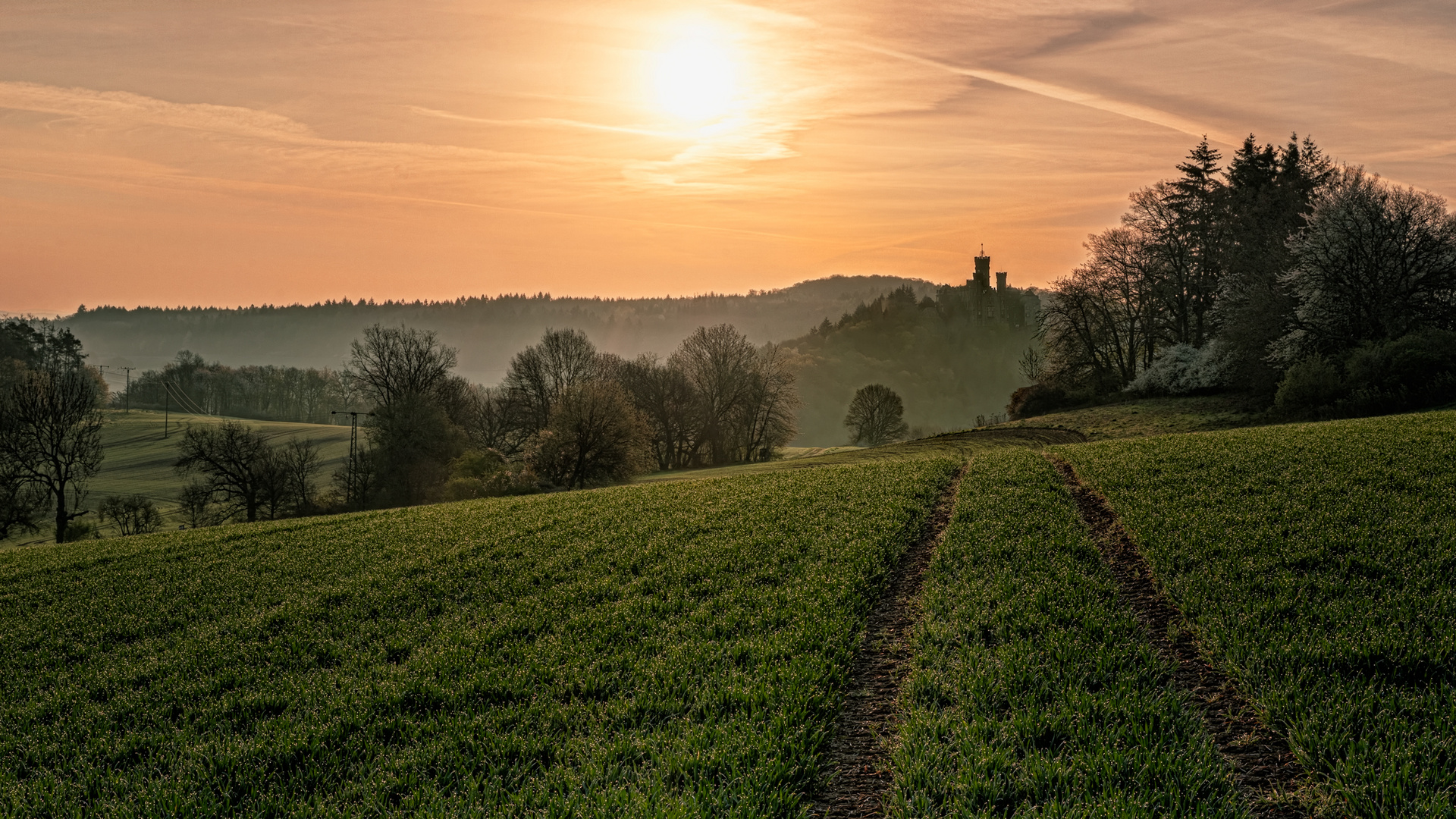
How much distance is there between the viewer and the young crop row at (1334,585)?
22.2ft

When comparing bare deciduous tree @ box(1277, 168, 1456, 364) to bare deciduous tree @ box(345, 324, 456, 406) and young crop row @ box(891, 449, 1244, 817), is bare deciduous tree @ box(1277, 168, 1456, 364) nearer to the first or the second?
young crop row @ box(891, 449, 1244, 817)

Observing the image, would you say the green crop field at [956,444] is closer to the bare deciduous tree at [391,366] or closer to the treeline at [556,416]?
the treeline at [556,416]

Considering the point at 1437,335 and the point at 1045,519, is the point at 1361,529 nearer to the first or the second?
the point at 1045,519

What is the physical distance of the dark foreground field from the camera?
6.97m

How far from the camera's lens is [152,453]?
12031 cm

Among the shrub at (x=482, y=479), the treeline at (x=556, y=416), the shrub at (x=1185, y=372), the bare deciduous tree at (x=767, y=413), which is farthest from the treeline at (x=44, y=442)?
the shrub at (x=1185, y=372)

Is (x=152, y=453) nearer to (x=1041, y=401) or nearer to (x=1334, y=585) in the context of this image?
(x=1041, y=401)

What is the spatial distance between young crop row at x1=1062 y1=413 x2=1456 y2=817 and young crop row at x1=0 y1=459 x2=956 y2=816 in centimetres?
450

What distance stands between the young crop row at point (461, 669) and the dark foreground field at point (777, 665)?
54 mm

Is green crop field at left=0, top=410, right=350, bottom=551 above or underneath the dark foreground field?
underneath

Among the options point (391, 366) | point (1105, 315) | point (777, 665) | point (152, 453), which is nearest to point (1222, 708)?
point (777, 665)

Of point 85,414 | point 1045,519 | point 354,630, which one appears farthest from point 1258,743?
point 85,414

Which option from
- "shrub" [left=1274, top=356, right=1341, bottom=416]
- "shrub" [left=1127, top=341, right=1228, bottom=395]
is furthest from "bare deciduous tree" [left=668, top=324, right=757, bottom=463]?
"shrub" [left=1274, top=356, right=1341, bottom=416]

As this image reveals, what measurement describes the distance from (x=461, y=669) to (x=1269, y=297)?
2212 inches
